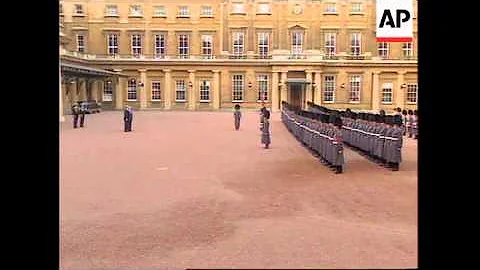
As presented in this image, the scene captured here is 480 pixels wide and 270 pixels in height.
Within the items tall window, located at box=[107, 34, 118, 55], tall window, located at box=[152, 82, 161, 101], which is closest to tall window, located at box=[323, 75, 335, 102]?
tall window, located at box=[152, 82, 161, 101]

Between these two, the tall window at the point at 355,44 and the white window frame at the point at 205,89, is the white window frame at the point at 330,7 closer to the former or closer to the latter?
the tall window at the point at 355,44

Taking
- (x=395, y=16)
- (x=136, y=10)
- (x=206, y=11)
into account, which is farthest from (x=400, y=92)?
(x=395, y=16)

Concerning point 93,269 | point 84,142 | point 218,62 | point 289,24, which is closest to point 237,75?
point 218,62

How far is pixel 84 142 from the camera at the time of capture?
62.9 ft

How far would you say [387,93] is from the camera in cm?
5228

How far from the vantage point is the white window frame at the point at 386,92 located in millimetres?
52031

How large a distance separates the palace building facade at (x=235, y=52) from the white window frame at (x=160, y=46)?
9cm

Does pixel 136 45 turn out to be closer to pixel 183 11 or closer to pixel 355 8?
pixel 183 11

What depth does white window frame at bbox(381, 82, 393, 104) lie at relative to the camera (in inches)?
2048

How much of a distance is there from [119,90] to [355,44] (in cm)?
2134

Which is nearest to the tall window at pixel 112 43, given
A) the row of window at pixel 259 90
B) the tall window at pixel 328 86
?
the row of window at pixel 259 90
